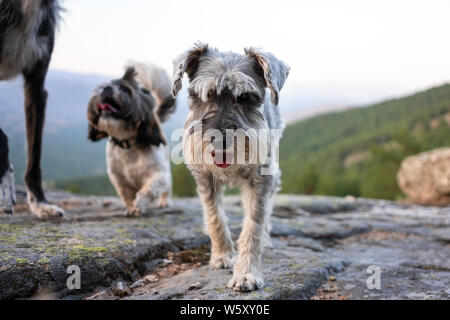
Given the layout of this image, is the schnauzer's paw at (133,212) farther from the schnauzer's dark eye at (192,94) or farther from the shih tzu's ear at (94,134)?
the schnauzer's dark eye at (192,94)

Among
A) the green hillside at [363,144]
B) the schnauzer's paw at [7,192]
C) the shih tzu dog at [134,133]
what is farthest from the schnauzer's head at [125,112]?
the green hillside at [363,144]

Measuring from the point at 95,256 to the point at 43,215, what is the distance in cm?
220

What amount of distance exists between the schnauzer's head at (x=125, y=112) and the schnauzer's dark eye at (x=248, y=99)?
333 cm

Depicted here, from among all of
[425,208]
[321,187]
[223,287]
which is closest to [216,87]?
[223,287]

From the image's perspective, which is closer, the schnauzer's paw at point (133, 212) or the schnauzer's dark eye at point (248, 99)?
the schnauzer's dark eye at point (248, 99)

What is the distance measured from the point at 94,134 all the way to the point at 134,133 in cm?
72

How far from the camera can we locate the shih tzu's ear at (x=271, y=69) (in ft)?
14.4

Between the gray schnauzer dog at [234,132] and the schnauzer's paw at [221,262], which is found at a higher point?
the gray schnauzer dog at [234,132]

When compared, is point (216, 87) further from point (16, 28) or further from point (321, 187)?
point (321, 187)

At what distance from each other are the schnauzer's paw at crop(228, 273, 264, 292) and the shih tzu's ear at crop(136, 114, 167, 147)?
3.90 m

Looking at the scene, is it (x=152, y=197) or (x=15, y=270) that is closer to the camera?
(x=15, y=270)

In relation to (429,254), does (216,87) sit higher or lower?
higher

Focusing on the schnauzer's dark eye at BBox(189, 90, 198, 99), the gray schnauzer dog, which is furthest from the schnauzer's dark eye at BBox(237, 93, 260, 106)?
the schnauzer's dark eye at BBox(189, 90, 198, 99)

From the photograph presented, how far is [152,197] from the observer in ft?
24.1
